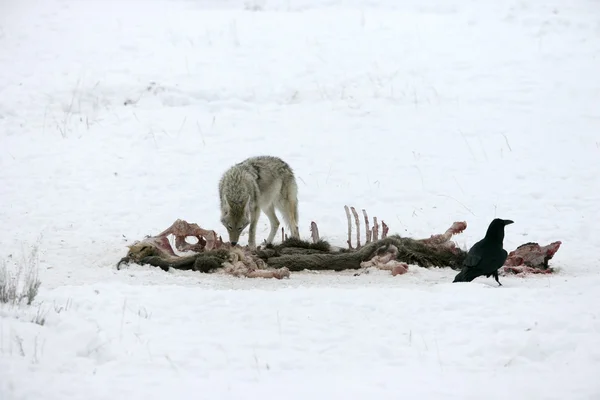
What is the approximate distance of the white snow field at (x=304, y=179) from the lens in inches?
251

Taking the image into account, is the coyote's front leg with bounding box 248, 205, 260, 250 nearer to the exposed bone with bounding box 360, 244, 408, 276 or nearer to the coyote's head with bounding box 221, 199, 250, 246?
the coyote's head with bounding box 221, 199, 250, 246

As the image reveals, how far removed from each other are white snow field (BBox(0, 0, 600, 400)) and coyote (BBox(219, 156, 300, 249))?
2.32 feet

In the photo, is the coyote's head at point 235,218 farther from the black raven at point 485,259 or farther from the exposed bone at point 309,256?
the black raven at point 485,259

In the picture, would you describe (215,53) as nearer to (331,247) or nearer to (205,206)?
(205,206)

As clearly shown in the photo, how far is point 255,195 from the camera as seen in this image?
38.8ft

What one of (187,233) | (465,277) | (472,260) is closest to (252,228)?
(187,233)

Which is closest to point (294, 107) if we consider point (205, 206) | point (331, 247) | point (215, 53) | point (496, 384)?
point (215, 53)

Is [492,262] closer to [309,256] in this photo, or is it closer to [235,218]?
[309,256]

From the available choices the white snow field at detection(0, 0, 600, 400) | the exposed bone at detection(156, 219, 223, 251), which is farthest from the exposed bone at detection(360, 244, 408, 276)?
the exposed bone at detection(156, 219, 223, 251)

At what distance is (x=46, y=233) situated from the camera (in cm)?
1227

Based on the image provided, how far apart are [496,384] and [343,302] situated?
6.84 ft

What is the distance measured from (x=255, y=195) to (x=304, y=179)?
12.1 feet

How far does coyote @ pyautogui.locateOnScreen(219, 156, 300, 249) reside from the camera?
440 inches

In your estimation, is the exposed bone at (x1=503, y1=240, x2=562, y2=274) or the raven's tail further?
the exposed bone at (x1=503, y1=240, x2=562, y2=274)
